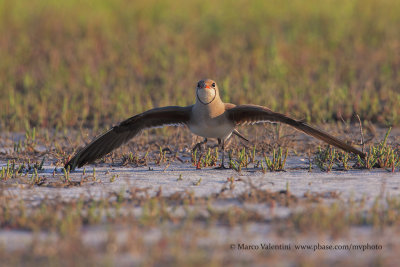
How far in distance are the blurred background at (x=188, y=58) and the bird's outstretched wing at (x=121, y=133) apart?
2167 millimetres

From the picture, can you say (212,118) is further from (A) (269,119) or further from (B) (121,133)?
(B) (121,133)

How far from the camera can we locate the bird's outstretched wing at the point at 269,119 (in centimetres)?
595

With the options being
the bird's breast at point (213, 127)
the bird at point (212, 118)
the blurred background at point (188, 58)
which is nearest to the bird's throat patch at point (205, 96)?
the bird at point (212, 118)

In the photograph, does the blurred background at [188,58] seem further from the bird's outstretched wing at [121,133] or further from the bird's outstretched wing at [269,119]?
the bird's outstretched wing at [269,119]

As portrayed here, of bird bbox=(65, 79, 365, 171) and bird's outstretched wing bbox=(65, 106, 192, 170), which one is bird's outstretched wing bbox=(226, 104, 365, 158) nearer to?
bird bbox=(65, 79, 365, 171)

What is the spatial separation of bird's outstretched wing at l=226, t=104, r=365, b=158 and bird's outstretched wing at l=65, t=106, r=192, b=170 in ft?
1.47

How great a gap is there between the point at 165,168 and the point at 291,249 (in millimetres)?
2730

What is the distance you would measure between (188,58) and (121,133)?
5146 millimetres

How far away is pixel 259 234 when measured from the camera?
4117mm

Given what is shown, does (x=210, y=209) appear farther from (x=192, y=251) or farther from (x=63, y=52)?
(x=63, y=52)

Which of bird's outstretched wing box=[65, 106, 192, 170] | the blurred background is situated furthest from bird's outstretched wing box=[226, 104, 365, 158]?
the blurred background

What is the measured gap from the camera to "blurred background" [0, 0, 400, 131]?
9367 millimetres

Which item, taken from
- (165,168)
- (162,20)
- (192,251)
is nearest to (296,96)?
(165,168)

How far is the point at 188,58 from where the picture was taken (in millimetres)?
11477
